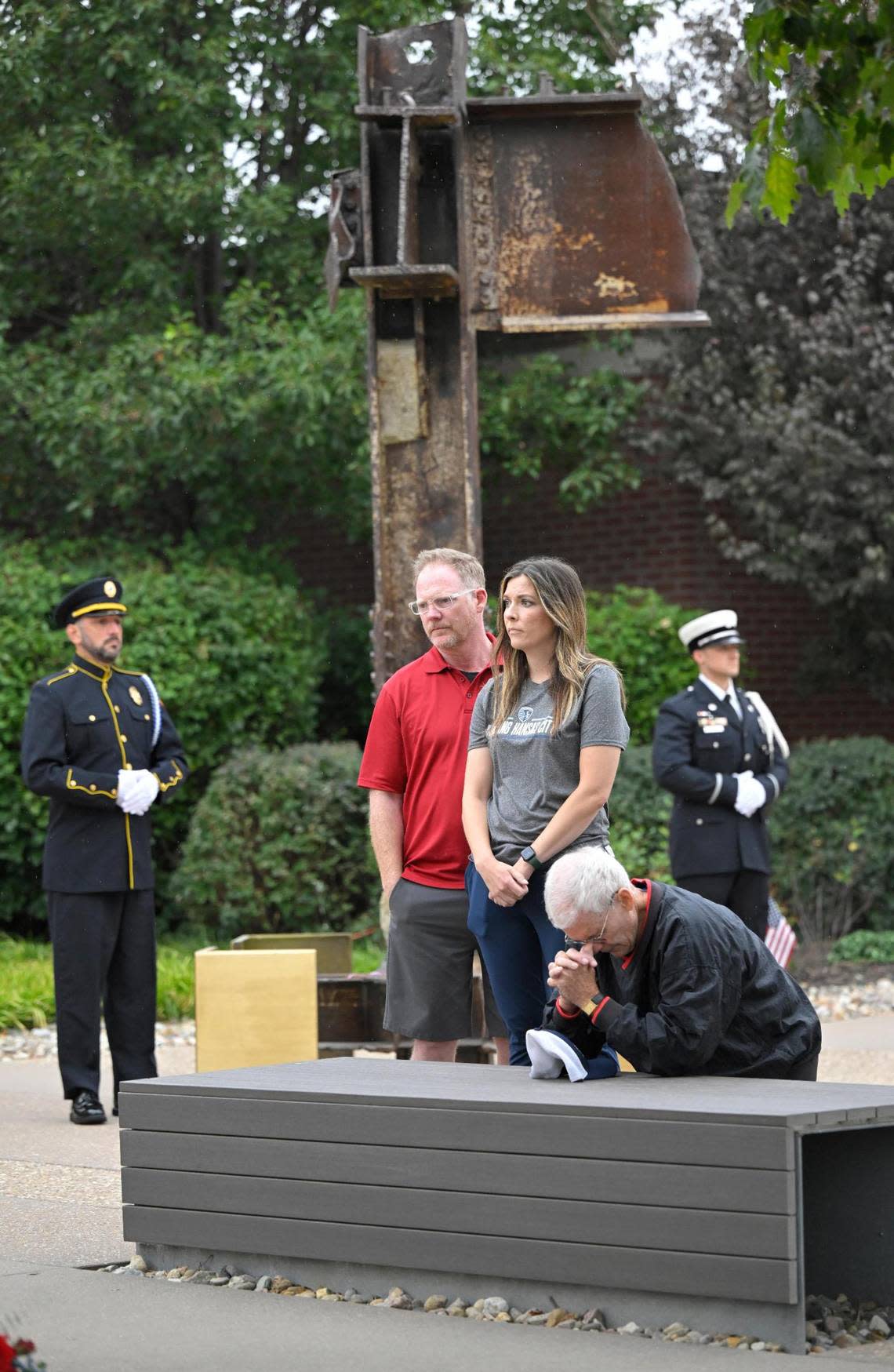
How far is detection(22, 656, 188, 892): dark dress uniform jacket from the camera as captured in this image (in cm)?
736

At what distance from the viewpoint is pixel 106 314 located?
14.7 meters

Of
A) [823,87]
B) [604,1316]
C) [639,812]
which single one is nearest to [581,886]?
[604,1316]

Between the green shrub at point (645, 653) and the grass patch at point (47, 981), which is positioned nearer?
the grass patch at point (47, 981)

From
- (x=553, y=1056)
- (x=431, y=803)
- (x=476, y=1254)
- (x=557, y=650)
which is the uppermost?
(x=557, y=650)

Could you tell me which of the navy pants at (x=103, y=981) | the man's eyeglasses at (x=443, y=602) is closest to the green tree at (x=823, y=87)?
the man's eyeglasses at (x=443, y=602)

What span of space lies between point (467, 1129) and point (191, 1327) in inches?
29.3

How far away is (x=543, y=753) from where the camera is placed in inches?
204

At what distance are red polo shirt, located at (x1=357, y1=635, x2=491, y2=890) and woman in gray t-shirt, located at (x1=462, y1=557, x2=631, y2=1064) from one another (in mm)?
273

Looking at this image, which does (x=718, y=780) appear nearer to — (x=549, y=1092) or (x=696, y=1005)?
(x=696, y=1005)

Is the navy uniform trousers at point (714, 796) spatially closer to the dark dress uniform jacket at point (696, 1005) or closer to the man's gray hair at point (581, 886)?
the dark dress uniform jacket at point (696, 1005)

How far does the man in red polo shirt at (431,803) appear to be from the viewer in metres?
5.54

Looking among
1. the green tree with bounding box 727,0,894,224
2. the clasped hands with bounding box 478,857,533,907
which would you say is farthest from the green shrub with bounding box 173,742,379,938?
the green tree with bounding box 727,0,894,224

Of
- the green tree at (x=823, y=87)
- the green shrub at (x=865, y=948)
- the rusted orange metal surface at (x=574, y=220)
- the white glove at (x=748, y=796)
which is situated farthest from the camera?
the green shrub at (x=865, y=948)

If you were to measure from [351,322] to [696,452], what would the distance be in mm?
2704
